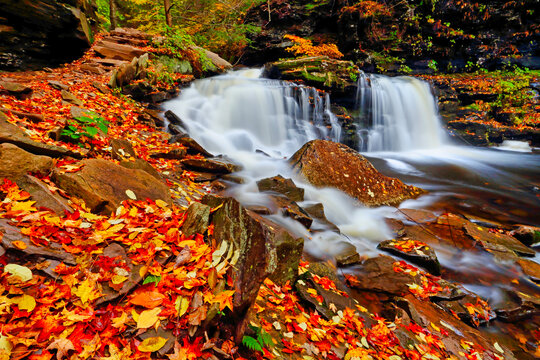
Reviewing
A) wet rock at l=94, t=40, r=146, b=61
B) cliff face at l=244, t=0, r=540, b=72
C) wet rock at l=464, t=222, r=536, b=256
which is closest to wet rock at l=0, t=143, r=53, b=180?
wet rock at l=464, t=222, r=536, b=256

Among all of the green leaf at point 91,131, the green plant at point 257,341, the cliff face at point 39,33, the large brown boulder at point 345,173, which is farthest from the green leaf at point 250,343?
the cliff face at point 39,33

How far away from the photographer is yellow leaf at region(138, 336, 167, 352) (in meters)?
1.43

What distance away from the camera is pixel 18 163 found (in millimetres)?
2367

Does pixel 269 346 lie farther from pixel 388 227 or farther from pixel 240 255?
pixel 388 227

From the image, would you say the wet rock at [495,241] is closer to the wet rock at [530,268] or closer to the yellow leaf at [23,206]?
the wet rock at [530,268]

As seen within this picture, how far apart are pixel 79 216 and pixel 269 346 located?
6.87 feet

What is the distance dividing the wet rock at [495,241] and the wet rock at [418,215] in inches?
30.1

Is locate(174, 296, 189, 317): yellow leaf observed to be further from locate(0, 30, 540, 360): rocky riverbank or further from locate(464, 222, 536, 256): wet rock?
locate(464, 222, 536, 256): wet rock

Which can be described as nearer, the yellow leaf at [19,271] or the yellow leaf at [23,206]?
the yellow leaf at [19,271]

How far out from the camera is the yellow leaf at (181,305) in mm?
1677

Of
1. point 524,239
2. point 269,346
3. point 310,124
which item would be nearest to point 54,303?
point 269,346

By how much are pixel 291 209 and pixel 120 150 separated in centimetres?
353

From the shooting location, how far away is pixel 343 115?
13617mm

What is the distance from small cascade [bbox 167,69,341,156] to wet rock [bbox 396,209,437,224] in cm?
580
